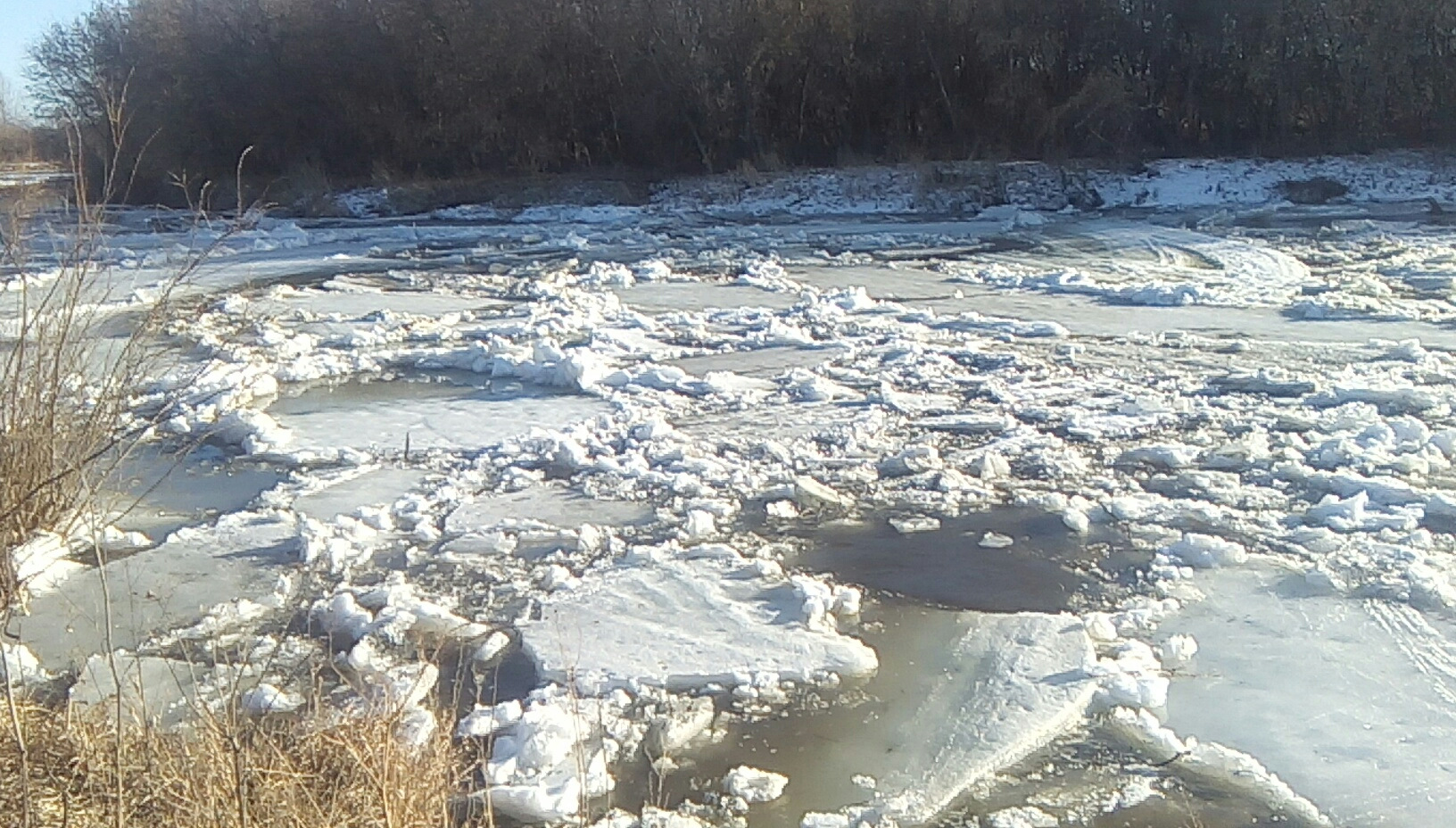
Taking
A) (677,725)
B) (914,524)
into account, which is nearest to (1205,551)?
(914,524)

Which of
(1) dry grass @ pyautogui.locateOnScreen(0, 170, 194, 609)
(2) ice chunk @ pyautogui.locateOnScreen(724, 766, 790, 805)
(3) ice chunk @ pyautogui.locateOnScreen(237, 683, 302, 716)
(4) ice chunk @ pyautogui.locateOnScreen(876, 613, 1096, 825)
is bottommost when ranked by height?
(4) ice chunk @ pyautogui.locateOnScreen(876, 613, 1096, 825)

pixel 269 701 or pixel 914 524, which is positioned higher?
pixel 269 701

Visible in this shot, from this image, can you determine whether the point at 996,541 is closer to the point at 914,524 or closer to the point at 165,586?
the point at 914,524

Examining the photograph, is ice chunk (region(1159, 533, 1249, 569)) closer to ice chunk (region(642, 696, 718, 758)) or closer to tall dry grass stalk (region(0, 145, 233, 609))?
ice chunk (region(642, 696, 718, 758))

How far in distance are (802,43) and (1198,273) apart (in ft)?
62.8

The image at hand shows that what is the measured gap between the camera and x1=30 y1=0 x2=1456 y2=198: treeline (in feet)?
94.8

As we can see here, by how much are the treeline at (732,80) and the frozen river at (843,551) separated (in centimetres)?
1716

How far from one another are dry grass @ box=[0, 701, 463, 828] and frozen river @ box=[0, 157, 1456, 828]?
1.78 feet

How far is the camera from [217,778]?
3.47 meters

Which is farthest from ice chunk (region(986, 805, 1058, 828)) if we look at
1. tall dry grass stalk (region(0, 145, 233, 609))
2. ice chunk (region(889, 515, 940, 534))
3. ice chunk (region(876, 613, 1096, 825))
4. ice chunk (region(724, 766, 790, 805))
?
tall dry grass stalk (region(0, 145, 233, 609))

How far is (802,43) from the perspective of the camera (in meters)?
32.5

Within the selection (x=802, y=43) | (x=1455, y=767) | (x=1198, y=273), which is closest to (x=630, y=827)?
(x=1455, y=767)

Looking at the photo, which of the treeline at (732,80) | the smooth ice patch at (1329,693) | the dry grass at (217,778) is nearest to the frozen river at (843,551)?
the smooth ice patch at (1329,693)

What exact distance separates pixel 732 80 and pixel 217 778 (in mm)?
30766
